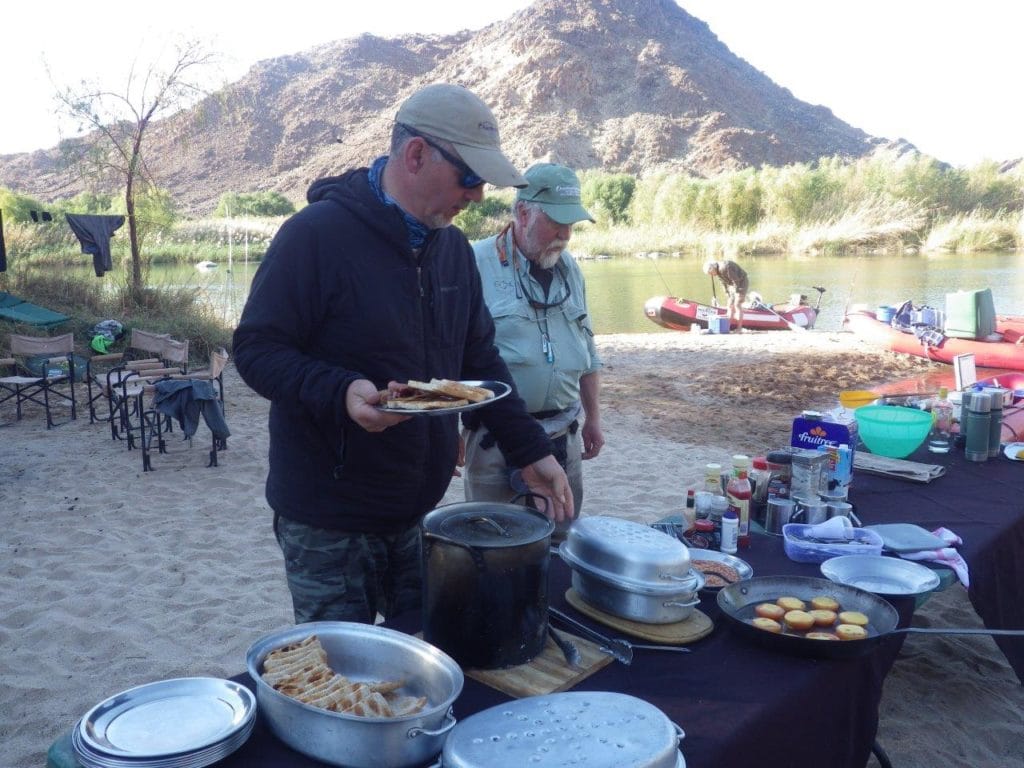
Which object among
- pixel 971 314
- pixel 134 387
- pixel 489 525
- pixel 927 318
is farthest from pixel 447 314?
pixel 927 318

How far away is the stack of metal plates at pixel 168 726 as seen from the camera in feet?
3.68

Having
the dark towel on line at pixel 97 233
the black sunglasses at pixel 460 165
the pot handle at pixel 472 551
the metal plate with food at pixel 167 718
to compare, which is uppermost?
the dark towel on line at pixel 97 233

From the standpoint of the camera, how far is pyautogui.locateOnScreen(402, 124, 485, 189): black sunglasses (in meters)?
1.75

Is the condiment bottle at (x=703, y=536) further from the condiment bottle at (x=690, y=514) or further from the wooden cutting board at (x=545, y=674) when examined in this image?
the wooden cutting board at (x=545, y=674)

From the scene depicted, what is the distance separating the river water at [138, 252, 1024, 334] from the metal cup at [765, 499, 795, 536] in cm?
1113

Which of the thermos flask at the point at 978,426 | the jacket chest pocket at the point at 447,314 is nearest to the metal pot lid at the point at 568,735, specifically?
the jacket chest pocket at the point at 447,314

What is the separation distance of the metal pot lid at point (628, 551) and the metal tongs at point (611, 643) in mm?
123

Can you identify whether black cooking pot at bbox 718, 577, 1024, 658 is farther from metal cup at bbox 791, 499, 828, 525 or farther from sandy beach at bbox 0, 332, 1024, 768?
sandy beach at bbox 0, 332, 1024, 768

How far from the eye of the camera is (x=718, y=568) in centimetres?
205

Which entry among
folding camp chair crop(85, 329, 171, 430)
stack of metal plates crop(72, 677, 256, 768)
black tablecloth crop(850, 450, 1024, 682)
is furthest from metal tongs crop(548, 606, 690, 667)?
folding camp chair crop(85, 329, 171, 430)

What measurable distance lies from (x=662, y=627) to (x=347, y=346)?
0.89 metres

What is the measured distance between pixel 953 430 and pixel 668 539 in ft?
7.65

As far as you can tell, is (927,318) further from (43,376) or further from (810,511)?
(43,376)

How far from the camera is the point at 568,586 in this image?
1941 mm
